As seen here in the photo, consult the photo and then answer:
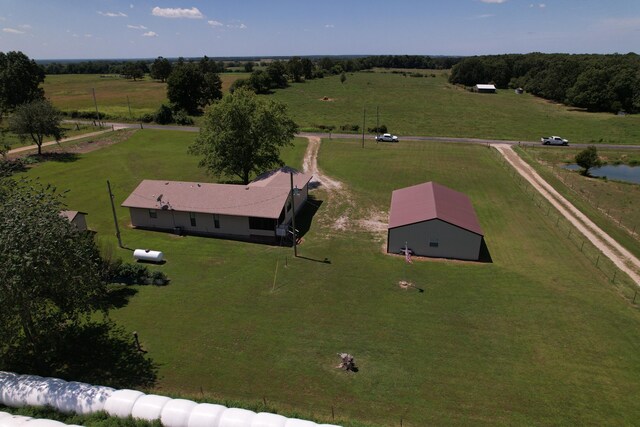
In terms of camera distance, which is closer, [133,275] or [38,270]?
[38,270]

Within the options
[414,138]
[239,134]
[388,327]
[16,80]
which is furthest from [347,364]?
[16,80]

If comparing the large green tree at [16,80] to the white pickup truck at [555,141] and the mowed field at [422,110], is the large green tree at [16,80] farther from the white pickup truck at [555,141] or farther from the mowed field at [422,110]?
the white pickup truck at [555,141]

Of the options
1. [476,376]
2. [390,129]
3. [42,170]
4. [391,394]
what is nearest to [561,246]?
[476,376]

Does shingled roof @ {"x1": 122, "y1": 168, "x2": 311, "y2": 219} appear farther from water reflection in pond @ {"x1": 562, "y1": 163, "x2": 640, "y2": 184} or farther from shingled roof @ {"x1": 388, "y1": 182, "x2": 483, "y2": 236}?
water reflection in pond @ {"x1": 562, "y1": 163, "x2": 640, "y2": 184}

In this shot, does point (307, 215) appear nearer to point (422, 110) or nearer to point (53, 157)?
point (53, 157)

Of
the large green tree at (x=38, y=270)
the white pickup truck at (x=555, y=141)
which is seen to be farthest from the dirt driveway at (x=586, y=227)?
the large green tree at (x=38, y=270)

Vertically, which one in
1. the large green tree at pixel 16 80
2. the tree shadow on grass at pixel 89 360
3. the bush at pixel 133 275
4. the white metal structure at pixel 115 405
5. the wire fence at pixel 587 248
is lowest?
the wire fence at pixel 587 248

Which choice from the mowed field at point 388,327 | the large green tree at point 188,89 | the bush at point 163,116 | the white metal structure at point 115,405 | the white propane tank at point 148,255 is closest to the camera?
the white metal structure at point 115,405
